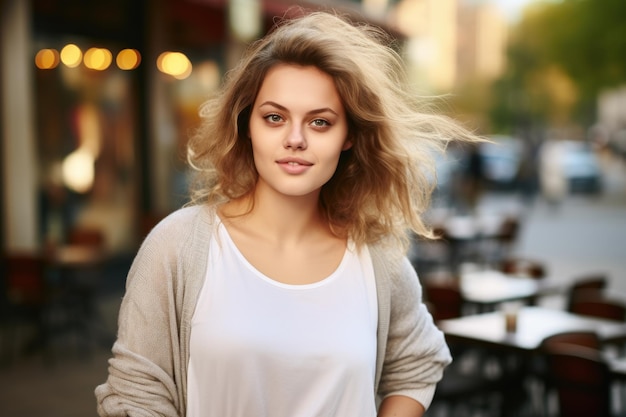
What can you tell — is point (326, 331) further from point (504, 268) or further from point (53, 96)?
point (53, 96)

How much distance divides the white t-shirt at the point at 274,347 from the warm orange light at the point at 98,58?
9200 millimetres

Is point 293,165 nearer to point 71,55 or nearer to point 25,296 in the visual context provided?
point 25,296

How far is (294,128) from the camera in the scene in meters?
1.95

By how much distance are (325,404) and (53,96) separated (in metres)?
8.79

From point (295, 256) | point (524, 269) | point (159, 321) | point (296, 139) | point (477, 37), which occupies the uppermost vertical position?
point (477, 37)

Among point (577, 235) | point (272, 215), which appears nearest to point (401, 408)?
point (272, 215)

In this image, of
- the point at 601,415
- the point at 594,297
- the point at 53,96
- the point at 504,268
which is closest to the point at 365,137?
the point at 601,415

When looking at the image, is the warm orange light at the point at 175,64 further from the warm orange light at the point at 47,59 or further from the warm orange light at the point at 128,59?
the warm orange light at the point at 47,59

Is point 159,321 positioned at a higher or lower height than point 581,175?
higher

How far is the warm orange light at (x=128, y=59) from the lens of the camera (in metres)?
11.2

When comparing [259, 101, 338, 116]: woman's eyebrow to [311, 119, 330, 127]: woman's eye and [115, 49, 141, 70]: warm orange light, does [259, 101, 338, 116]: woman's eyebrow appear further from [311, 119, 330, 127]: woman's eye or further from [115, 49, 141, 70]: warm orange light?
[115, 49, 141, 70]: warm orange light

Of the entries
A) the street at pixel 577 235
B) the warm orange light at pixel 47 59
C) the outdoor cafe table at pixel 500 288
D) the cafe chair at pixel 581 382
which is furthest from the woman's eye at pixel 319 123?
the street at pixel 577 235

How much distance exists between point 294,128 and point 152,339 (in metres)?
0.56

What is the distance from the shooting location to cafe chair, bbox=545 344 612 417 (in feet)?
14.2
